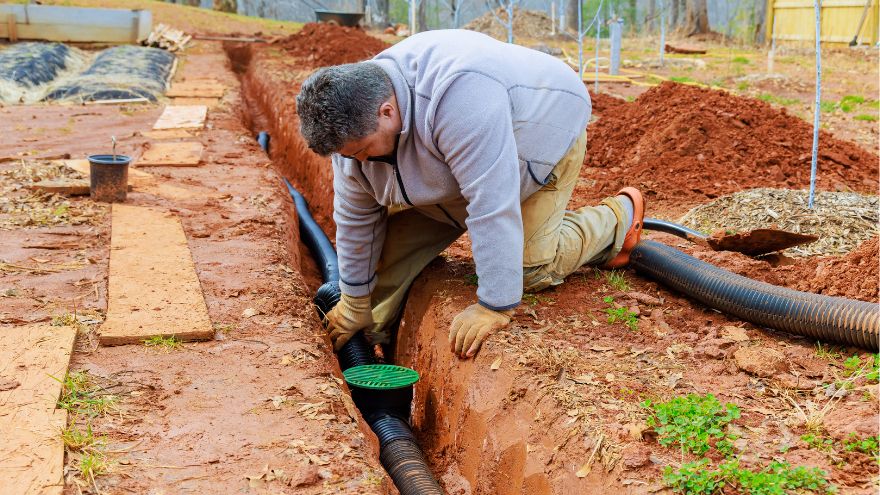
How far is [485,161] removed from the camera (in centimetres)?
302

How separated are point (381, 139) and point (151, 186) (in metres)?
3.48

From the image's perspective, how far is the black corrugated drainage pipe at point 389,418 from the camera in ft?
10.7

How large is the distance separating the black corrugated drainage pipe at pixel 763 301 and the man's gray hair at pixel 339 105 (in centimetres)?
181

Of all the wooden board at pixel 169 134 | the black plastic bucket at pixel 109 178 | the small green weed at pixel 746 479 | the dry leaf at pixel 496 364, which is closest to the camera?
the small green weed at pixel 746 479

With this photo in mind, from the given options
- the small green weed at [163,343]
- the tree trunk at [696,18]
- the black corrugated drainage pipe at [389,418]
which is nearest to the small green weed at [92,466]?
the small green weed at [163,343]

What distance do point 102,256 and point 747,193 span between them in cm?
422

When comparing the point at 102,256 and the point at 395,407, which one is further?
the point at 102,256

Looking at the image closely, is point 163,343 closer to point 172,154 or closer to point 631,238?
point 631,238

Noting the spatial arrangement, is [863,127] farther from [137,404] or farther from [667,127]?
[137,404]

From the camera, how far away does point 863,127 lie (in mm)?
8719

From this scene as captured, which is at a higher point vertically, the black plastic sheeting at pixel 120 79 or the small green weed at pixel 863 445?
the black plastic sheeting at pixel 120 79

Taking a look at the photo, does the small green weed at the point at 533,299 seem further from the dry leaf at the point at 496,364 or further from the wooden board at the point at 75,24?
the wooden board at the point at 75,24

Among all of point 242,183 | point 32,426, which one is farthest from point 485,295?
point 242,183

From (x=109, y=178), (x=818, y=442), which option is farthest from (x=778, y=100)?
(x=818, y=442)
